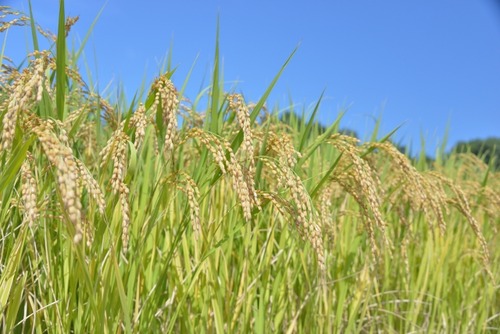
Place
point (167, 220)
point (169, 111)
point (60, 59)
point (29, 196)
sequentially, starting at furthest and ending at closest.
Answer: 1. point (167, 220)
2. point (60, 59)
3. point (169, 111)
4. point (29, 196)

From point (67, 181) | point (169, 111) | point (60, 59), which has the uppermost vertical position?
point (60, 59)

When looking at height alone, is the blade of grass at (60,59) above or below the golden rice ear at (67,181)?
above

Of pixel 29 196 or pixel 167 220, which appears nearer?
pixel 29 196

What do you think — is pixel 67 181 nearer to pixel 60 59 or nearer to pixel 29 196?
pixel 29 196

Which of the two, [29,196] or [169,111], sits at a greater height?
[169,111]

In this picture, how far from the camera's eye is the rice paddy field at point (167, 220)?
1.56 metres

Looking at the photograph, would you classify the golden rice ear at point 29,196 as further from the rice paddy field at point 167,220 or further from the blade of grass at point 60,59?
the blade of grass at point 60,59

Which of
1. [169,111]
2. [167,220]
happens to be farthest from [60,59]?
[167,220]

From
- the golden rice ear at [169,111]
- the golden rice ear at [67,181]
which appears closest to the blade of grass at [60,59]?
the golden rice ear at [169,111]

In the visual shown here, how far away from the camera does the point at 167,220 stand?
8.48 ft

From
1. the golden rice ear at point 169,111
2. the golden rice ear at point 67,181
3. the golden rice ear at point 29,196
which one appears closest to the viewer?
the golden rice ear at point 67,181

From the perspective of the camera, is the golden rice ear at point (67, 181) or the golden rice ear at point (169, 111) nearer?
the golden rice ear at point (67, 181)

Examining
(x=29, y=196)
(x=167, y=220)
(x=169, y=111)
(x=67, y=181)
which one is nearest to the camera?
(x=67, y=181)

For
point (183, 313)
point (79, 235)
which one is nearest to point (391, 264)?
point (183, 313)
